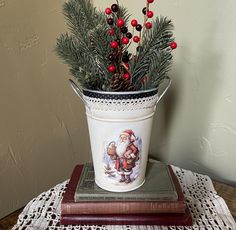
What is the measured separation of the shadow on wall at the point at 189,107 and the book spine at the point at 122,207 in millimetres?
249

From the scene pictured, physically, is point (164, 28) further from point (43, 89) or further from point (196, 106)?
point (43, 89)

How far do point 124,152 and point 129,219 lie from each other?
113 millimetres

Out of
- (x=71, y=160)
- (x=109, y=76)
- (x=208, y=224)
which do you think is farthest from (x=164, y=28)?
(x=71, y=160)

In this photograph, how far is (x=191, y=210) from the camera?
1.74 ft

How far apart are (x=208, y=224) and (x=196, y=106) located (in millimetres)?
277

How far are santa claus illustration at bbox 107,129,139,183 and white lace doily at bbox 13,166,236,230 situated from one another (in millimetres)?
99

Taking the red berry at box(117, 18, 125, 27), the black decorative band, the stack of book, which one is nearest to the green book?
the stack of book

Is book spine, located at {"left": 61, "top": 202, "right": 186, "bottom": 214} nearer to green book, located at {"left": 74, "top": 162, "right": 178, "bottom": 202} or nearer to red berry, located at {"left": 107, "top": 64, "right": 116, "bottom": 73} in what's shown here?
green book, located at {"left": 74, "top": 162, "right": 178, "bottom": 202}

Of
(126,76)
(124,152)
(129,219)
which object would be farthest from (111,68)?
(129,219)

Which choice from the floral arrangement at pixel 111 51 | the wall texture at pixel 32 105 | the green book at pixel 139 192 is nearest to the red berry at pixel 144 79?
the floral arrangement at pixel 111 51

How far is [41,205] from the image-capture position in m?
0.53

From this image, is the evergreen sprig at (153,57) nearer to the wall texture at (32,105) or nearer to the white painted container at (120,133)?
the white painted container at (120,133)

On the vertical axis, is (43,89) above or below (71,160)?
above

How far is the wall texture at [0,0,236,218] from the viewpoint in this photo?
0.62 meters
